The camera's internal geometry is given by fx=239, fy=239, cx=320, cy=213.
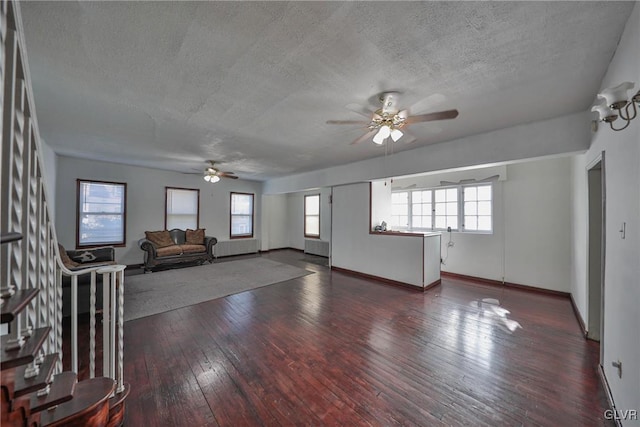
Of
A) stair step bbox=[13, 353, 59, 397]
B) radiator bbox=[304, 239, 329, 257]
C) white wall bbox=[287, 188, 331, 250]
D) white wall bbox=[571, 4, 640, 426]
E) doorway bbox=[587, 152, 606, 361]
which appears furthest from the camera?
white wall bbox=[287, 188, 331, 250]

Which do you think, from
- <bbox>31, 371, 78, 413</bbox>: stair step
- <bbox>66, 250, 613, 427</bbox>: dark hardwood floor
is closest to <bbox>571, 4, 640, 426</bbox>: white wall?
<bbox>66, 250, 613, 427</bbox>: dark hardwood floor

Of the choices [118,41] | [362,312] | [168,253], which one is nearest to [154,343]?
[362,312]

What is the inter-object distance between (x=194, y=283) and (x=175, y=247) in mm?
1938

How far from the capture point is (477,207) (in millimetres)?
4992

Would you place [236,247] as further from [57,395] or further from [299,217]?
[57,395]

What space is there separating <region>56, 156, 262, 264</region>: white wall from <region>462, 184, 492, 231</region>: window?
6.57 m

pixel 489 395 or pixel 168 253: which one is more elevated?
pixel 168 253

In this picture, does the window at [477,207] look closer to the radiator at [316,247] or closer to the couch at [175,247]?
the radiator at [316,247]

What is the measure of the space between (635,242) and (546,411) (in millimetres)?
1292

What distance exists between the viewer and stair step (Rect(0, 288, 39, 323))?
0.83 m

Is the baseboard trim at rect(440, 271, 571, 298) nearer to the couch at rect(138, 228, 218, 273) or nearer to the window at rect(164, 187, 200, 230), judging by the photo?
the couch at rect(138, 228, 218, 273)

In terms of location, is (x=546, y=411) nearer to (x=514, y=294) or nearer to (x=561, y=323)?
(x=561, y=323)

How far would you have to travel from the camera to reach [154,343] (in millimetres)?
2562

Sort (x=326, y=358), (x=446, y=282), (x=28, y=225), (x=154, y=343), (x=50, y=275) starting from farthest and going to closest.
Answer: (x=446, y=282) → (x=154, y=343) → (x=326, y=358) → (x=50, y=275) → (x=28, y=225)
